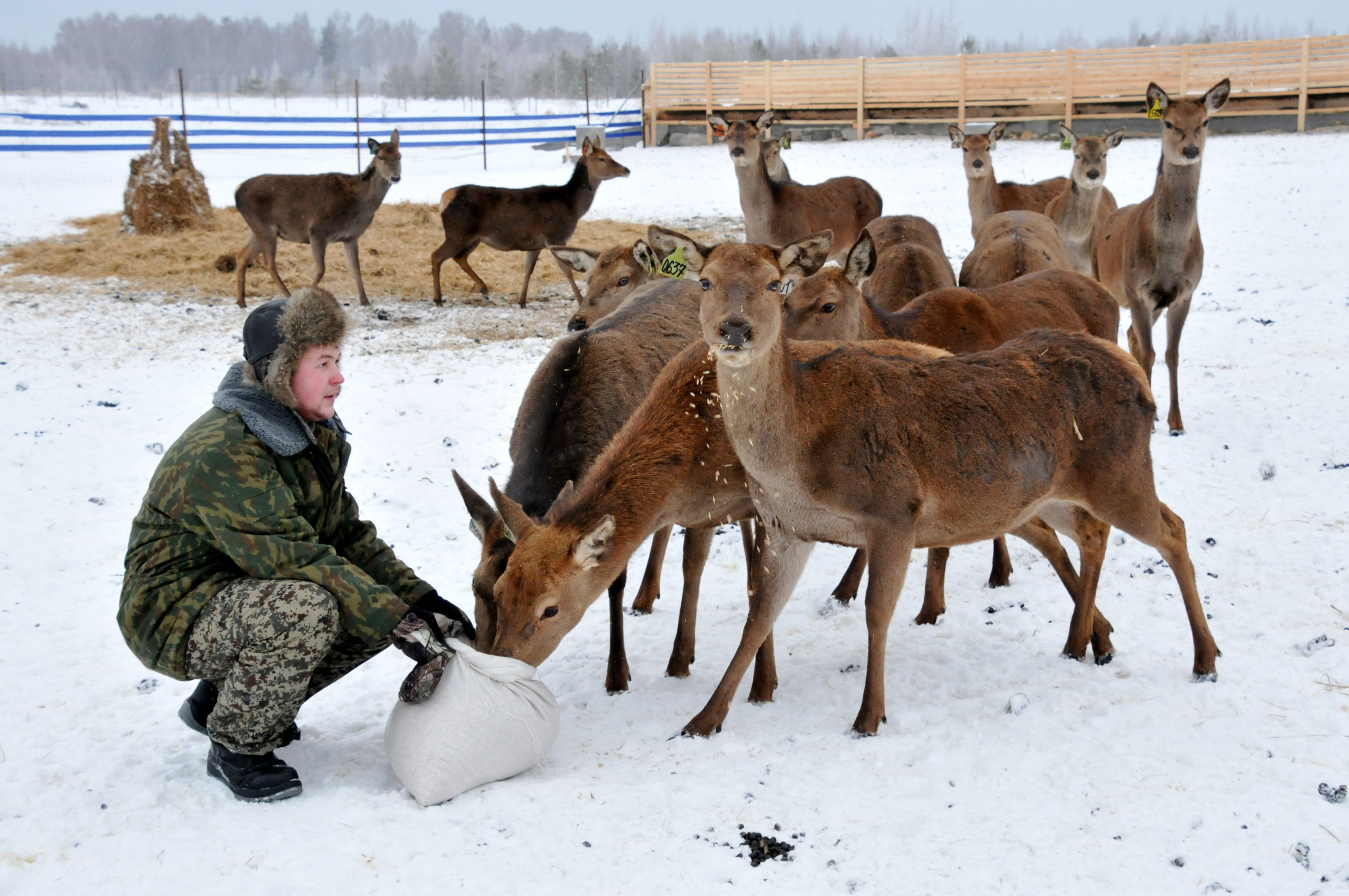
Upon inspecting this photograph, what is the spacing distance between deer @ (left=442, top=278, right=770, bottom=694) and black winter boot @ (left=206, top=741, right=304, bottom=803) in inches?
36.4

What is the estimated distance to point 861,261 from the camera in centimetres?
711

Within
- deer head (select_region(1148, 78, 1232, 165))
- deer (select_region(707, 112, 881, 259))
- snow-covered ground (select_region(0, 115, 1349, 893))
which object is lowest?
snow-covered ground (select_region(0, 115, 1349, 893))

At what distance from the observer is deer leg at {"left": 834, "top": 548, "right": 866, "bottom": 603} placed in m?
6.00

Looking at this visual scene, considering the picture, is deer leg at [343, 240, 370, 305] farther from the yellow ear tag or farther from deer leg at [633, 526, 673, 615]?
deer leg at [633, 526, 673, 615]

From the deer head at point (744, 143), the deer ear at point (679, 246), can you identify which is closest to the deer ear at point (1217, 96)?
the deer head at point (744, 143)

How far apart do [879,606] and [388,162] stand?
11.6m

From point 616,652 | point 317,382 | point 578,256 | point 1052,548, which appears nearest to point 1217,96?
point 578,256

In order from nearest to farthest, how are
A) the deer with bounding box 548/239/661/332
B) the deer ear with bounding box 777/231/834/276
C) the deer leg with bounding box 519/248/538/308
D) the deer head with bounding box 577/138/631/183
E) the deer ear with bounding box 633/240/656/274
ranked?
the deer ear with bounding box 777/231/834/276 → the deer ear with bounding box 633/240/656/274 → the deer with bounding box 548/239/661/332 → the deer leg with bounding box 519/248/538/308 → the deer head with bounding box 577/138/631/183

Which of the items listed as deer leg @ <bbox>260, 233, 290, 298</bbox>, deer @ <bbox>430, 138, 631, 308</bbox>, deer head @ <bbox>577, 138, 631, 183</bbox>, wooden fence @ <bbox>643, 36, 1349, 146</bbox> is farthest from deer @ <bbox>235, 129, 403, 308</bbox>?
wooden fence @ <bbox>643, 36, 1349, 146</bbox>

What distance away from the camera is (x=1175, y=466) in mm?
7754

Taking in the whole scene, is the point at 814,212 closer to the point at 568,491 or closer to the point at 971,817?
the point at 568,491

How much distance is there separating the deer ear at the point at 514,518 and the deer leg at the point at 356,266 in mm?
9544

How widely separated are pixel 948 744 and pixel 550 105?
70363 mm

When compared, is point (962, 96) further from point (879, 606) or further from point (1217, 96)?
point (879, 606)
